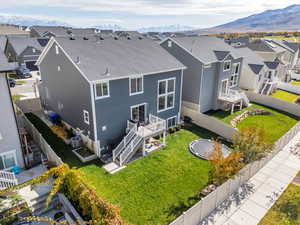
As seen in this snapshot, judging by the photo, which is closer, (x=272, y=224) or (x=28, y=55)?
(x=272, y=224)

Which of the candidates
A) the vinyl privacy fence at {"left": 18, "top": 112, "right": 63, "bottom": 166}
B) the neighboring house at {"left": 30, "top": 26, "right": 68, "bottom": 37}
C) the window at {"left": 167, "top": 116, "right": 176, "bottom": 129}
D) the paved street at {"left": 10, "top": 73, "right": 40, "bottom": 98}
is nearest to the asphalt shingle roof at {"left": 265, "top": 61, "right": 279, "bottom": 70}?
the window at {"left": 167, "top": 116, "right": 176, "bottom": 129}

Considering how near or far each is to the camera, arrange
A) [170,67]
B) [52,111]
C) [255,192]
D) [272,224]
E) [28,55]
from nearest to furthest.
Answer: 1. [272,224]
2. [255,192]
3. [170,67]
4. [52,111]
5. [28,55]

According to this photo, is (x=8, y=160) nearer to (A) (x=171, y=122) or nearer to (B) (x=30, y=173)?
(B) (x=30, y=173)

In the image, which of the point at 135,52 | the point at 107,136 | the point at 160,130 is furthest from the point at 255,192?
the point at 135,52

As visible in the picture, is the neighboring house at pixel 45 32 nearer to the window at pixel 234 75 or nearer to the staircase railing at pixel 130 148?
the window at pixel 234 75

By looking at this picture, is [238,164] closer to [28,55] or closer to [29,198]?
[29,198]

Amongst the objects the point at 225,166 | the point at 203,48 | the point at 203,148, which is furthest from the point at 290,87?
the point at 225,166
